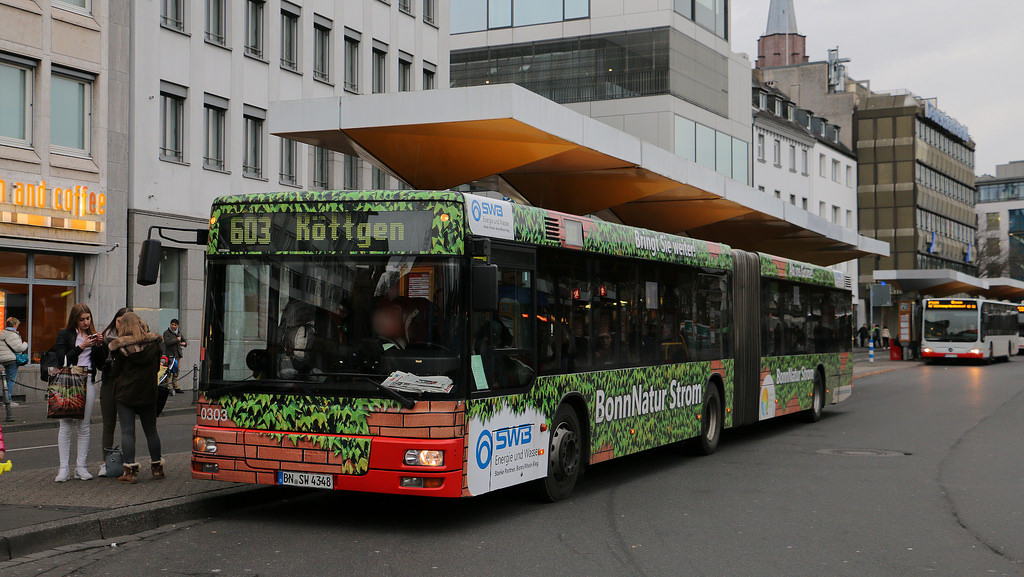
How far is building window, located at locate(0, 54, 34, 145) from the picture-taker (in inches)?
928

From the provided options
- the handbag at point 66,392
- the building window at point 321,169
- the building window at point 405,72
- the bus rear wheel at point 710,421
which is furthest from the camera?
the building window at point 405,72

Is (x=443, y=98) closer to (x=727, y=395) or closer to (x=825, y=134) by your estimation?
(x=727, y=395)

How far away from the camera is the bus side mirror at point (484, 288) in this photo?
8.84 metres

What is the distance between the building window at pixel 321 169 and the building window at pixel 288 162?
31.4 inches

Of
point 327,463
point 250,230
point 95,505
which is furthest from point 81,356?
point 327,463

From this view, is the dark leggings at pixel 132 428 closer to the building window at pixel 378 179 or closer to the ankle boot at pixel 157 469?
the ankle boot at pixel 157 469

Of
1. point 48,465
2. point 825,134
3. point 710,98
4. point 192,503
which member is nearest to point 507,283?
point 192,503

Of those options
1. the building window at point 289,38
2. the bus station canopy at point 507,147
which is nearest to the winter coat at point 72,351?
the bus station canopy at point 507,147

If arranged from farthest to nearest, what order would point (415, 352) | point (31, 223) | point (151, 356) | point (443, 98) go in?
point (31, 223), point (443, 98), point (151, 356), point (415, 352)

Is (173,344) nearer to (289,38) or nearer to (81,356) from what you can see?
(289,38)

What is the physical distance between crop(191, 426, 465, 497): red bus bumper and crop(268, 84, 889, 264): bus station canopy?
8.54 meters

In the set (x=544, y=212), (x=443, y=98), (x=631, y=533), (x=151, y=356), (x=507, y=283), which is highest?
(x=443, y=98)

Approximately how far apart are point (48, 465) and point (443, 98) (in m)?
7.45

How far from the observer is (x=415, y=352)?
8.92m
